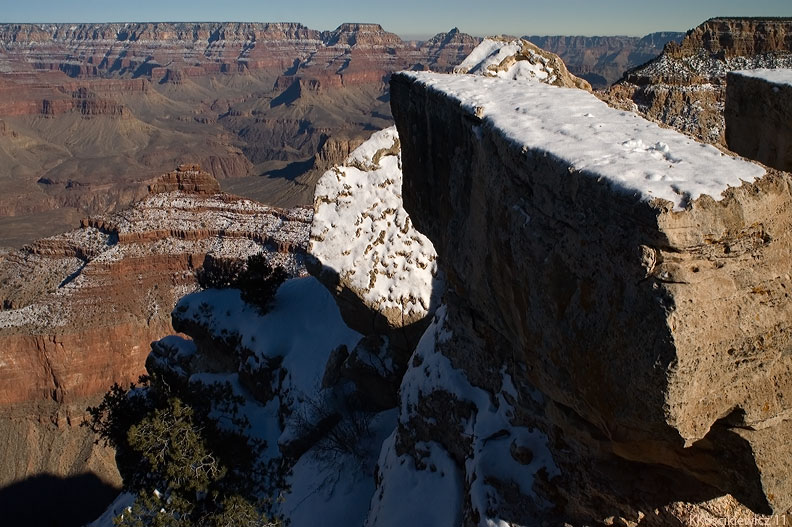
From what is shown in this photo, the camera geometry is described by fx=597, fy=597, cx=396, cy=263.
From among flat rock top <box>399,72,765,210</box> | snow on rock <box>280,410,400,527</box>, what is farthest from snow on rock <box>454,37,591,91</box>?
snow on rock <box>280,410,400,527</box>

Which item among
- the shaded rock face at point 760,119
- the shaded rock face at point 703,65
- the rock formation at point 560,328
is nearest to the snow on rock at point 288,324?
the rock formation at point 560,328

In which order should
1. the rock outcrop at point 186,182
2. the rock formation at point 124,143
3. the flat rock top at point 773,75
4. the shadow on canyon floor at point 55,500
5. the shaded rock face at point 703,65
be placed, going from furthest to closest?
the rock formation at point 124,143 → the rock outcrop at point 186,182 → the shaded rock face at point 703,65 → the shadow on canyon floor at point 55,500 → the flat rock top at point 773,75

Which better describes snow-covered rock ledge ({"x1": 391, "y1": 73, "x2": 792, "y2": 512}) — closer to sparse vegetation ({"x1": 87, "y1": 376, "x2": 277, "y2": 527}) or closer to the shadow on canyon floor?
sparse vegetation ({"x1": 87, "y1": 376, "x2": 277, "y2": 527})

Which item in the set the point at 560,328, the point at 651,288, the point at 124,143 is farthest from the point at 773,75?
the point at 124,143

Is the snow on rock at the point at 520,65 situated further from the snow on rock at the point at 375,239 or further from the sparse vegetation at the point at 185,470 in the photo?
the sparse vegetation at the point at 185,470

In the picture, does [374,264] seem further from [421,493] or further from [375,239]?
[421,493]

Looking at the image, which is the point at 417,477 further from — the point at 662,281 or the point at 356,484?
the point at 662,281
